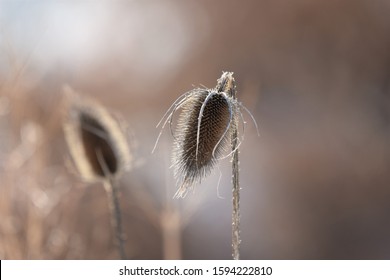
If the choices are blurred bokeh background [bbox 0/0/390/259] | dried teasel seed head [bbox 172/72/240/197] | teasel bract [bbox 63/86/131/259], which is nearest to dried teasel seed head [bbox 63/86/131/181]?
teasel bract [bbox 63/86/131/259]

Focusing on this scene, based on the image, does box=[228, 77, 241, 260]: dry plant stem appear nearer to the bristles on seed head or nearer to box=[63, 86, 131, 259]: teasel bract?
the bristles on seed head

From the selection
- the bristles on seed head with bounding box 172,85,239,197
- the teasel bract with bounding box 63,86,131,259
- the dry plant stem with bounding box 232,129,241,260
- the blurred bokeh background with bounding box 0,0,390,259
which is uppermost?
the blurred bokeh background with bounding box 0,0,390,259

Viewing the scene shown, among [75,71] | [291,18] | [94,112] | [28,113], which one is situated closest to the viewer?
[94,112]

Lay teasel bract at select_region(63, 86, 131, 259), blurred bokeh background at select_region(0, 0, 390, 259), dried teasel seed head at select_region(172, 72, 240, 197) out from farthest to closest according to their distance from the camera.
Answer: blurred bokeh background at select_region(0, 0, 390, 259)
teasel bract at select_region(63, 86, 131, 259)
dried teasel seed head at select_region(172, 72, 240, 197)

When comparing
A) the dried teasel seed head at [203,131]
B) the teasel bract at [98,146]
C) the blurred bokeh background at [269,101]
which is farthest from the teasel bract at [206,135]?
the blurred bokeh background at [269,101]

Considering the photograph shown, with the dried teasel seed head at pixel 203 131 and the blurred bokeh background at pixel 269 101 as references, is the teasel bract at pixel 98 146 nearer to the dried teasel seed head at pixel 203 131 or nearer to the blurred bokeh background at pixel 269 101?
the dried teasel seed head at pixel 203 131
